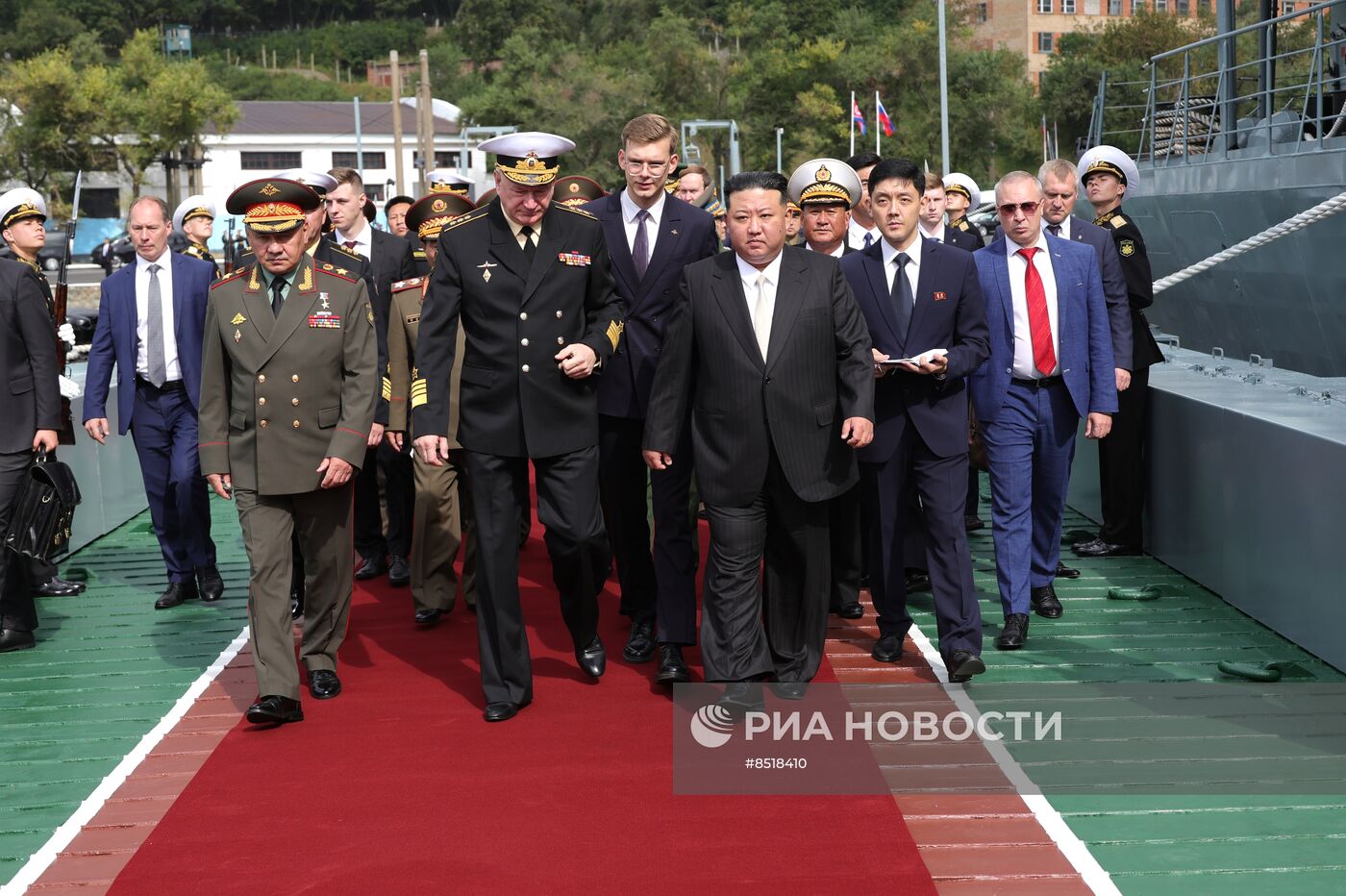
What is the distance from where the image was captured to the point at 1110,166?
27.9 ft

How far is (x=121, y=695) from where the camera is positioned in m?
6.65

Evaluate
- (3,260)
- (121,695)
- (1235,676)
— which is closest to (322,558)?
(121,695)

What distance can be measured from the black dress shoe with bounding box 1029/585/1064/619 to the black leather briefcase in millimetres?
4611

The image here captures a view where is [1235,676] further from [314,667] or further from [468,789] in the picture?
[314,667]

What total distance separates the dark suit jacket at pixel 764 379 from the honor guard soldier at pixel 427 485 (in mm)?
1664

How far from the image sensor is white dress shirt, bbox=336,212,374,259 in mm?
8578

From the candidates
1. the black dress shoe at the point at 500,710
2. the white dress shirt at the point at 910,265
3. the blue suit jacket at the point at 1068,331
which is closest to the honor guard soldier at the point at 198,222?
the black dress shoe at the point at 500,710

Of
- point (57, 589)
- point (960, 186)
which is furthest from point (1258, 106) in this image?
point (57, 589)

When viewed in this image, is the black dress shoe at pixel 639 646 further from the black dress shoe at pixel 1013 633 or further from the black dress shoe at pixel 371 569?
the black dress shoe at pixel 371 569

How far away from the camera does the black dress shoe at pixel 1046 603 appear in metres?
7.38

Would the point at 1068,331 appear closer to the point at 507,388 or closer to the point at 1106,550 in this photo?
the point at 1106,550

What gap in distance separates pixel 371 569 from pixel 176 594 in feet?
3.56

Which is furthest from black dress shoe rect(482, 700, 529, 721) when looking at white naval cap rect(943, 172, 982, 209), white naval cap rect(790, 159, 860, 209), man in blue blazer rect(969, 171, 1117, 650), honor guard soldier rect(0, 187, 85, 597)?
white naval cap rect(943, 172, 982, 209)

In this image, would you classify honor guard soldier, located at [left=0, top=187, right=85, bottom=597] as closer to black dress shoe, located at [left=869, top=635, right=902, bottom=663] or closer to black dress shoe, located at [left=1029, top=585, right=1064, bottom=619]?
black dress shoe, located at [left=869, top=635, right=902, bottom=663]
